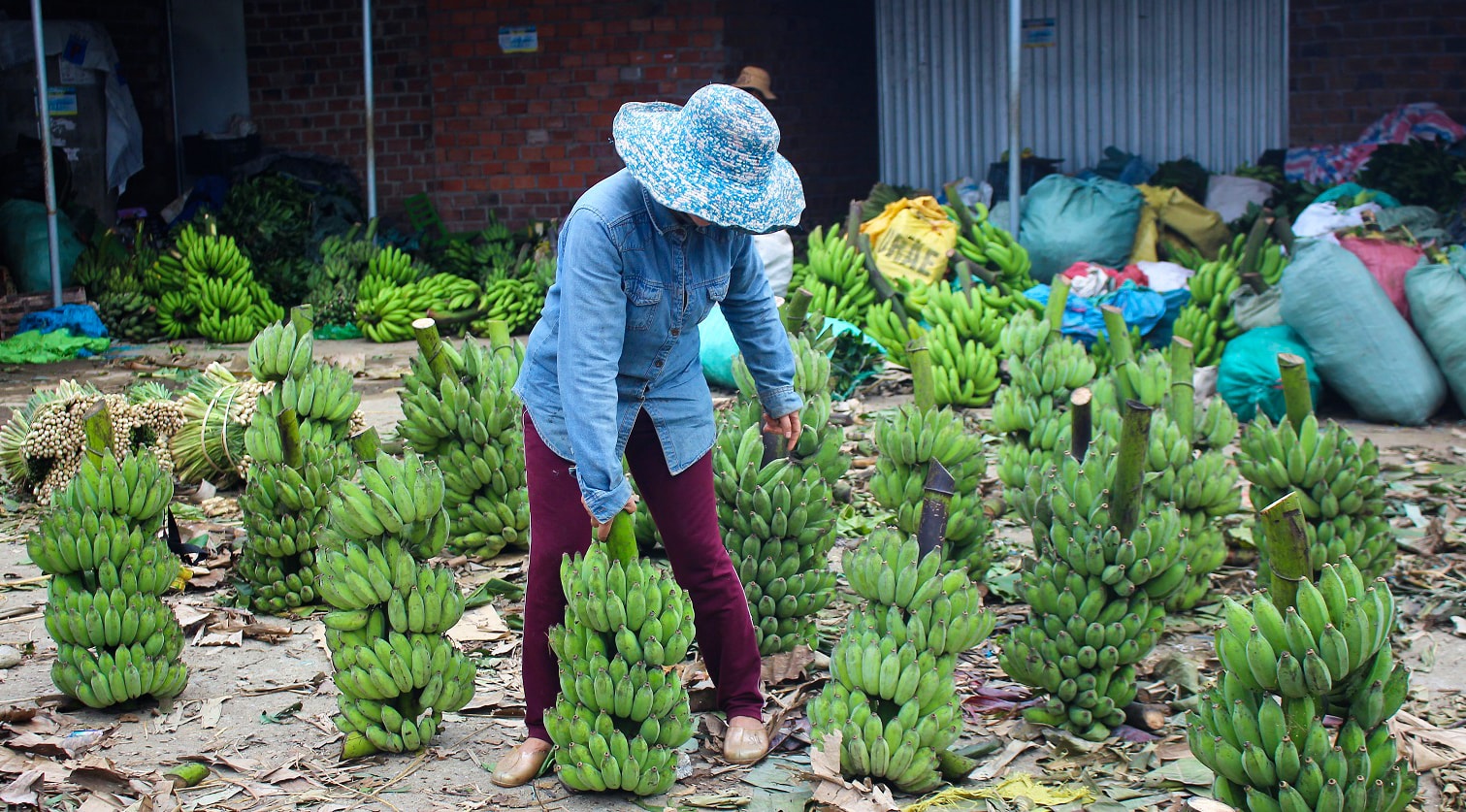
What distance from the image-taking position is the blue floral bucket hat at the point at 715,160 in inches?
110

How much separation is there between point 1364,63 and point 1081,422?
7.83m

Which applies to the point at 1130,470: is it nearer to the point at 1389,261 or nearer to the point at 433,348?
the point at 433,348

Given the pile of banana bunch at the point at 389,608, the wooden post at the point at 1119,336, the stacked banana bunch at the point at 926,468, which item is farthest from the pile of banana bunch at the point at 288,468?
the wooden post at the point at 1119,336

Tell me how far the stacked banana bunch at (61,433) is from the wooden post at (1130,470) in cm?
402

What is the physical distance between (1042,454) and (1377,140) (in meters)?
6.70

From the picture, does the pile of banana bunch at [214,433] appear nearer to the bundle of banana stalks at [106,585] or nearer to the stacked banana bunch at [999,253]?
the bundle of banana stalks at [106,585]

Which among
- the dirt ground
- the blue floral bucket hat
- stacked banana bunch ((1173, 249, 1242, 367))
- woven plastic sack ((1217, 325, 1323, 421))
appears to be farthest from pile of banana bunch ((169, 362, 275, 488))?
stacked banana bunch ((1173, 249, 1242, 367))

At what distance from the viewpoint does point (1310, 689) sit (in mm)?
2596

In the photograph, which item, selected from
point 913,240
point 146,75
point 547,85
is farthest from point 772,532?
Answer: point 146,75

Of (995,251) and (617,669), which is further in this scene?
(995,251)

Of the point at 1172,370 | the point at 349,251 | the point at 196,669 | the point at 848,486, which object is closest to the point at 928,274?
the point at 848,486

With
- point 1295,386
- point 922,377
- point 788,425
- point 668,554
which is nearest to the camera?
point 668,554

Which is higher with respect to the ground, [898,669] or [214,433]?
[214,433]

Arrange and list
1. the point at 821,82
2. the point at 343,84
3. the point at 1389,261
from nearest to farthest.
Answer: the point at 1389,261 < the point at 821,82 < the point at 343,84
